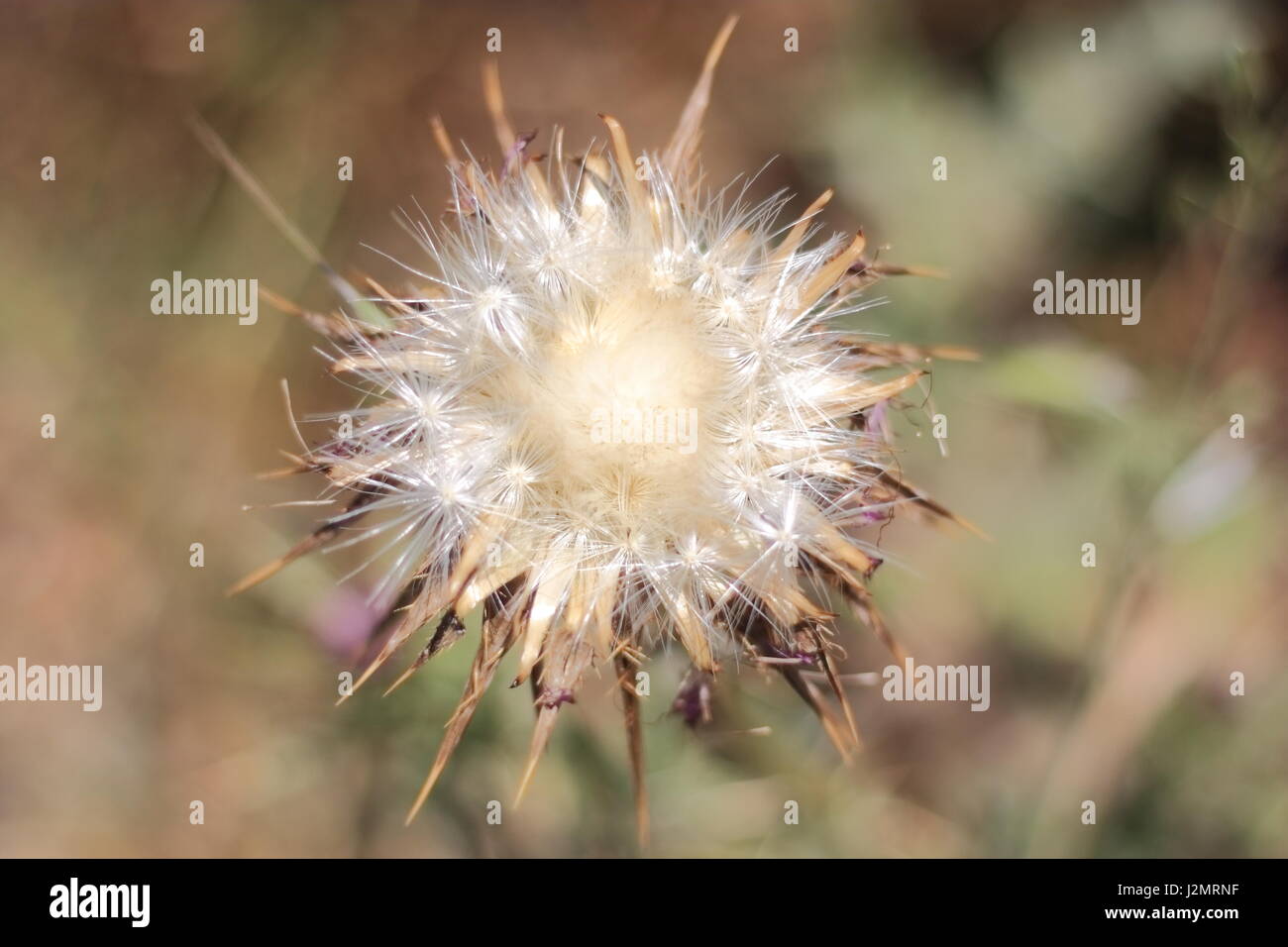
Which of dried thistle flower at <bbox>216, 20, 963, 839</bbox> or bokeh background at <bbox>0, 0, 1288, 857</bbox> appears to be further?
bokeh background at <bbox>0, 0, 1288, 857</bbox>

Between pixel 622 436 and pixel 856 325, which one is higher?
pixel 856 325

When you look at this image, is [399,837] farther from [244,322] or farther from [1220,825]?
[1220,825]

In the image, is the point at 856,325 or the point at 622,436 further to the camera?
the point at 856,325

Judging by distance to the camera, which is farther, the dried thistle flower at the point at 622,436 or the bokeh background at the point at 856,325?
the bokeh background at the point at 856,325

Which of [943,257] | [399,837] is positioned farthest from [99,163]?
[943,257]
